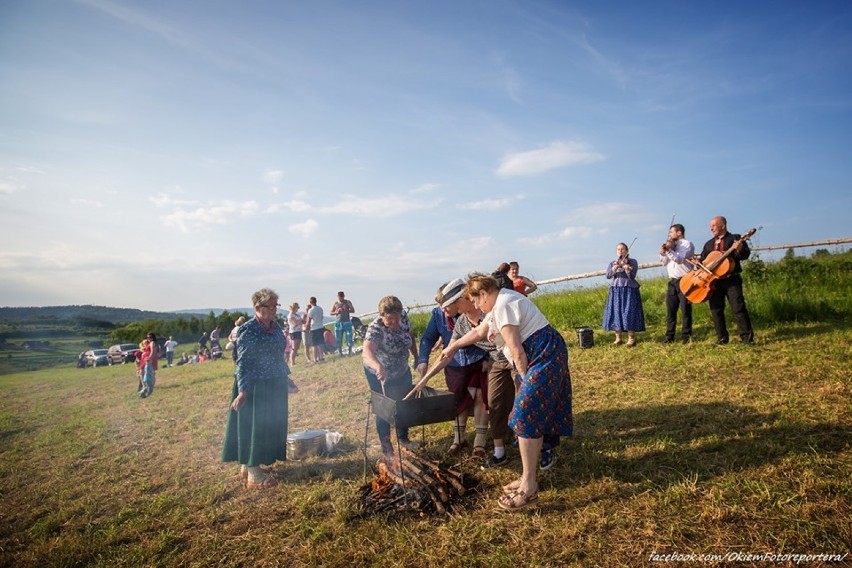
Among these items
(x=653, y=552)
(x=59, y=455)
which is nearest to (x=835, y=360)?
(x=653, y=552)

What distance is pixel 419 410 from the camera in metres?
3.70

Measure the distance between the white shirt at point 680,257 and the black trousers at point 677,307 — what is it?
0.21 m

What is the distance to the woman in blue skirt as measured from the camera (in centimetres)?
856

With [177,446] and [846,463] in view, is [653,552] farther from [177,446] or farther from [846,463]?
[177,446]

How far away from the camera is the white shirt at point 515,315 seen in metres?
3.36

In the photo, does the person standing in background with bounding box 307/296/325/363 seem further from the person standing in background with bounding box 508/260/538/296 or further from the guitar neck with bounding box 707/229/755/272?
the guitar neck with bounding box 707/229/755/272

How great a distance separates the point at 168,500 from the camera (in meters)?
4.61

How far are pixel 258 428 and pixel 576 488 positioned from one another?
124 inches

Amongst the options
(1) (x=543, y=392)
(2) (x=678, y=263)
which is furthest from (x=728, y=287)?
(1) (x=543, y=392)

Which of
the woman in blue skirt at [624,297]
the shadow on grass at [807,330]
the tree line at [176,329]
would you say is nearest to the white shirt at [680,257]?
the woman in blue skirt at [624,297]

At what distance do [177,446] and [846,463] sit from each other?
26.0ft

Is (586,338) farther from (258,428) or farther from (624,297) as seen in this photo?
(258,428)

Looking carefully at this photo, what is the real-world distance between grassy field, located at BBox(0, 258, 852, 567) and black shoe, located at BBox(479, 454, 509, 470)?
12 centimetres

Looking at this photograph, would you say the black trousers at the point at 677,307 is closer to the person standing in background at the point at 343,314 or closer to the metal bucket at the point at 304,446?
the metal bucket at the point at 304,446
